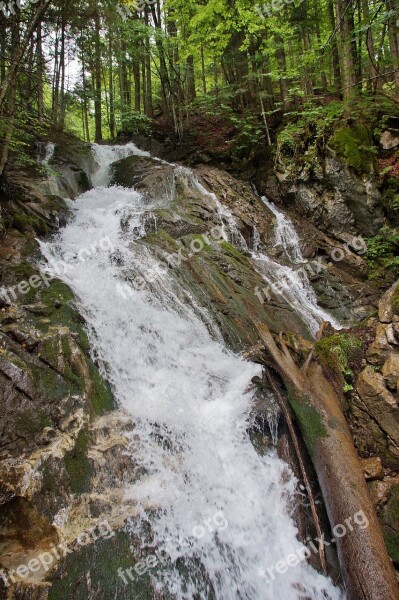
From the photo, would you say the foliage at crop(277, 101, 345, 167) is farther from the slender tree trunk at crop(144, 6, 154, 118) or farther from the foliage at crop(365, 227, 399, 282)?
the slender tree trunk at crop(144, 6, 154, 118)

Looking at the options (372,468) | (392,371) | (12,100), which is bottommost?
(372,468)

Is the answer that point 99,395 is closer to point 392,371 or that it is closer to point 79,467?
point 79,467

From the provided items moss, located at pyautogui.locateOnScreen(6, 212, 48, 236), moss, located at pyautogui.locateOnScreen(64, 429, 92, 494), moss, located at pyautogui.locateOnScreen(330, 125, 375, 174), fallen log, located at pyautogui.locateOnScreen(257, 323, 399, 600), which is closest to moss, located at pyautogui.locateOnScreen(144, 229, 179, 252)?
moss, located at pyautogui.locateOnScreen(6, 212, 48, 236)

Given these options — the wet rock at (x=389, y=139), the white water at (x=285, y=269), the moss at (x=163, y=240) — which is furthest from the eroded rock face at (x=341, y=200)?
the moss at (x=163, y=240)

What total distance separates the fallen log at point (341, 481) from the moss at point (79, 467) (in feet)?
8.26

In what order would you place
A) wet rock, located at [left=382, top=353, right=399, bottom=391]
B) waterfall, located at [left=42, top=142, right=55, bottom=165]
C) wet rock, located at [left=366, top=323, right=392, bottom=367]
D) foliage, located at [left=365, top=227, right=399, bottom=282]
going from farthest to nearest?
1. waterfall, located at [left=42, top=142, right=55, bottom=165]
2. foliage, located at [left=365, top=227, right=399, bottom=282]
3. wet rock, located at [left=366, top=323, right=392, bottom=367]
4. wet rock, located at [left=382, top=353, right=399, bottom=391]

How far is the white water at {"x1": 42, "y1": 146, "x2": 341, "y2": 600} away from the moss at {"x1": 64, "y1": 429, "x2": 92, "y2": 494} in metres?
0.53

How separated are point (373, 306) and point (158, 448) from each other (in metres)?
7.04

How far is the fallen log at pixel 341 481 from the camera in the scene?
284cm

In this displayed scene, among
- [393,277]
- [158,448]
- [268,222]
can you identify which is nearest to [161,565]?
[158,448]

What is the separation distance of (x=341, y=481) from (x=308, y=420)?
0.76 m

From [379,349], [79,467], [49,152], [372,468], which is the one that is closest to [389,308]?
[379,349]

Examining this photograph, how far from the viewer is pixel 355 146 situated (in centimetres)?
1072

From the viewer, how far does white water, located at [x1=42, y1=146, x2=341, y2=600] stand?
343 centimetres
